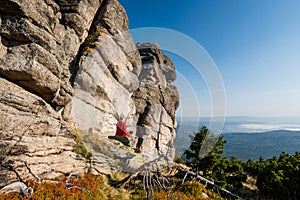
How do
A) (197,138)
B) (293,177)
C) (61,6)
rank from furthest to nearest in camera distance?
(197,138), (293,177), (61,6)

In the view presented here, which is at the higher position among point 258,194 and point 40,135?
point 40,135

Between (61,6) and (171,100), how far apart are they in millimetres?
24651

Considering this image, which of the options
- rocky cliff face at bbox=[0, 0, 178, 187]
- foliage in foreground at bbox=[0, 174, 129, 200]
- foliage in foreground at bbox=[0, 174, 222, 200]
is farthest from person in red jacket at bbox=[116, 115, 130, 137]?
foliage in foreground at bbox=[0, 174, 129, 200]

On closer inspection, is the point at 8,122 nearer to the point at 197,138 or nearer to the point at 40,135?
the point at 40,135

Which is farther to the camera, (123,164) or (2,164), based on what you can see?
(123,164)

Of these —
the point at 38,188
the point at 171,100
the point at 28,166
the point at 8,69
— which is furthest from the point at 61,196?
the point at 171,100

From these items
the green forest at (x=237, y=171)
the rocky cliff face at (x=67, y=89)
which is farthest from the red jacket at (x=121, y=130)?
the green forest at (x=237, y=171)

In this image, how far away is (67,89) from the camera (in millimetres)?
13625

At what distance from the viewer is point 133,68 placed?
83.9 feet

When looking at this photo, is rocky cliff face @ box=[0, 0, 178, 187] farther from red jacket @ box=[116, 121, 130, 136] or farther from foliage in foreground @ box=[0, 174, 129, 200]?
foliage in foreground @ box=[0, 174, 129, 200]

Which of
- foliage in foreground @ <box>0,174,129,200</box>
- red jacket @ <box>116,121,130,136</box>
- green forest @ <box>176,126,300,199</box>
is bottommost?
green forest @ <box>176,126,300,199</box>

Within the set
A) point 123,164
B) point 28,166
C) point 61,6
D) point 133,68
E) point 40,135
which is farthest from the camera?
point 133,68

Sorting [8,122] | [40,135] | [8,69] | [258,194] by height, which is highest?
[8,69]

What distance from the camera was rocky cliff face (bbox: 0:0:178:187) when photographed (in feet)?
30.5
